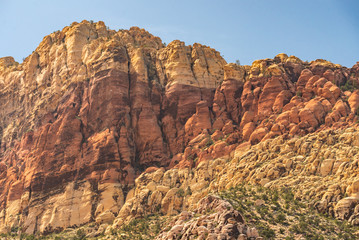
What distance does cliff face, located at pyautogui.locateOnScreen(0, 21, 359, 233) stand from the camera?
90.1 metres

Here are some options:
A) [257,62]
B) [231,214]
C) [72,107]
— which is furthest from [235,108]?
[231,214]

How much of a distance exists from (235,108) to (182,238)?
144 feet

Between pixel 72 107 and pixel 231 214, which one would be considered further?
pixel 72 107

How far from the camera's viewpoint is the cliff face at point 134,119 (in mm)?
90125

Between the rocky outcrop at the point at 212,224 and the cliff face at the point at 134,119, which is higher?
the cliff face at the point at 134,119

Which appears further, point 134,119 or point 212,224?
point 134,119

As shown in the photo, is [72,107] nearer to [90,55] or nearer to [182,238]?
[90,55]

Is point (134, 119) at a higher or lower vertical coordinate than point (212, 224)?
higher

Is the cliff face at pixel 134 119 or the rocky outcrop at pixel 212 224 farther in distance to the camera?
the cliff face at pixel 134 119

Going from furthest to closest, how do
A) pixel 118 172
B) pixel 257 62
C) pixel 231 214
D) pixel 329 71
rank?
1. pixel 257 62
2. pixel 329 71
3. pixel 118 172
4. pixel 231 214

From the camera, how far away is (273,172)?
78125 mm

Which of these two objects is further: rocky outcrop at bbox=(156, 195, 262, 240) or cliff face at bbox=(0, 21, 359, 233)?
cliff face at bbox=(0, 21, 359, 233)

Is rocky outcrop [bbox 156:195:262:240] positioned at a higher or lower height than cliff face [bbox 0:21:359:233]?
lower

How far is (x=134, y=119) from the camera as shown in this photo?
102 m
